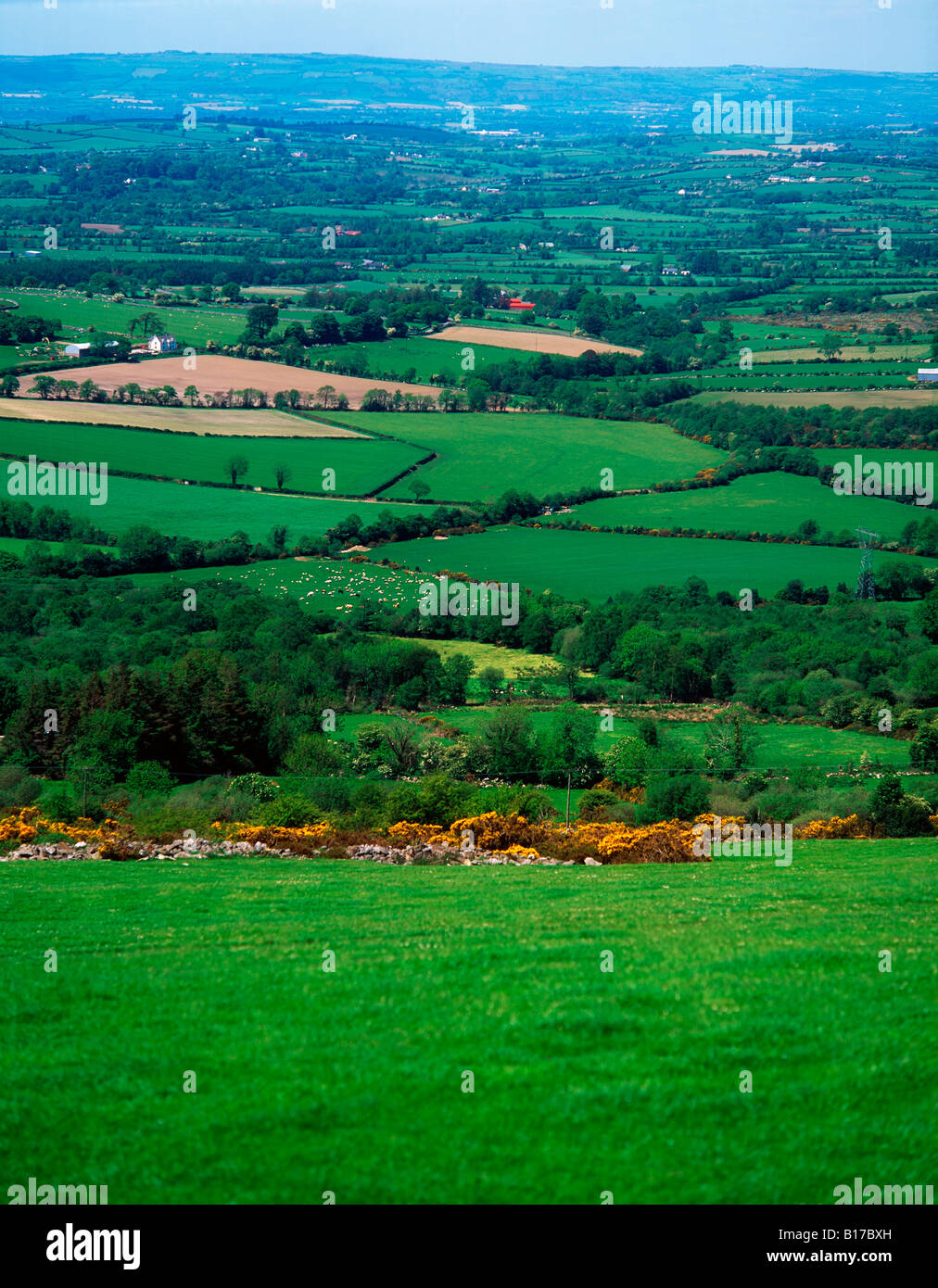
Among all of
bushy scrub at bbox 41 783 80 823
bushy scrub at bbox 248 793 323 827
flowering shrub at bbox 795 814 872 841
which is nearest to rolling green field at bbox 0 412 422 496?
bushy scrub at bbox 41 783 80 823

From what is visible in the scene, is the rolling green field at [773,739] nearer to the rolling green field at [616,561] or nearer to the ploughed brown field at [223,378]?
the rolling green field at [616,561]

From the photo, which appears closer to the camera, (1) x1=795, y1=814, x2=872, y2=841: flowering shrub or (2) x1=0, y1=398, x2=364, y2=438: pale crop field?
(1) x1=795, y1=814, x2=872, y2=841: flowering shrub

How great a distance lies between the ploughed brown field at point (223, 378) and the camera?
11369 centimetres

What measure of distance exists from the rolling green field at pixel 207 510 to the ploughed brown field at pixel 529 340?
5437 centimetres

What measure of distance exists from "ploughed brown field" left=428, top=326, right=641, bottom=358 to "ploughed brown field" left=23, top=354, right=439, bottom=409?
19.1 metres

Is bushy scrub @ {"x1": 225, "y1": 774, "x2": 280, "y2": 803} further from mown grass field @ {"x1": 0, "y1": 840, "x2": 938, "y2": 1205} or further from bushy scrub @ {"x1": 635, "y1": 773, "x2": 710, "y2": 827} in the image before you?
mown grass field @ {"x1": 0, "y1": 840, "x2": 938, "y2": 1205}

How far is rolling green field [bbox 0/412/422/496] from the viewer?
90.1 metres

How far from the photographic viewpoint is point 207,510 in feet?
274

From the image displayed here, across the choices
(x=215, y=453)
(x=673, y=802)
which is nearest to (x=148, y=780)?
(x=673, y=802)

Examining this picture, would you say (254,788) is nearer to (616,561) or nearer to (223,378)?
(616,561)

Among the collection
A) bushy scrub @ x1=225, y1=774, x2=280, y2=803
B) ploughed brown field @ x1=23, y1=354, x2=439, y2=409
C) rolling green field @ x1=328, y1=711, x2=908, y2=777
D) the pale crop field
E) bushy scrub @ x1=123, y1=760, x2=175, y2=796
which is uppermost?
ploughed brown field @ x1=23, y1=354, x2=439, y2=409

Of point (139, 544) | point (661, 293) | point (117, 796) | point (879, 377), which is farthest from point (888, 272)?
point (117, 796)

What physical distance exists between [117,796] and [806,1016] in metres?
26.6
